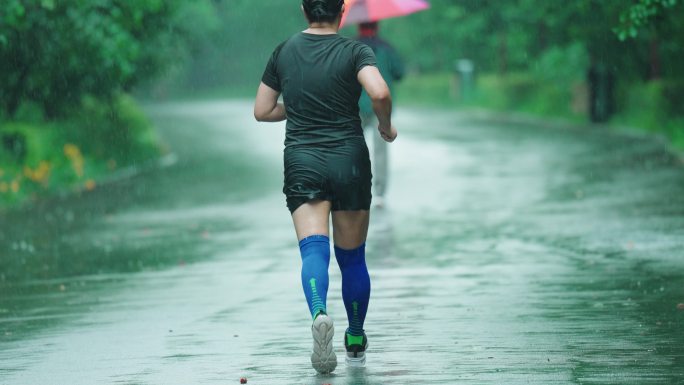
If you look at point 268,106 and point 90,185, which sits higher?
point 268,106

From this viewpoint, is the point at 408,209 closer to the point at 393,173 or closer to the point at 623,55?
the point at 393,173

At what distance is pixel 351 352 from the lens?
727cm

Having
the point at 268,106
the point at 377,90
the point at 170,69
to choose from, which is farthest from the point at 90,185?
the point at 377,90

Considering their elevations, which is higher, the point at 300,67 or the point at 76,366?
the point at 300,67

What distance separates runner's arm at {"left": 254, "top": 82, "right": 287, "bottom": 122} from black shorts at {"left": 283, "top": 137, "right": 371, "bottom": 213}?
268 mm

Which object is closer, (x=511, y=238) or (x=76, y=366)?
(x=76, y=366)

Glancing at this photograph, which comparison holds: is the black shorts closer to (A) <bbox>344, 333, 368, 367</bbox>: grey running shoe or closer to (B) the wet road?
(A) <bbox>344, 333, 368, 367</bbox>: grey running shoe

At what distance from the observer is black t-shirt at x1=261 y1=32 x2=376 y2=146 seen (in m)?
7.05

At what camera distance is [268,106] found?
730 centimetres

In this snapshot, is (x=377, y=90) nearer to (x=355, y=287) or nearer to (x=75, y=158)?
(x=355, y=287)

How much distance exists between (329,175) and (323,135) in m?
0.20

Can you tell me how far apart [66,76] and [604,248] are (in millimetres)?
11868

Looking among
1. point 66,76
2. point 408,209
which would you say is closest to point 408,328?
point 408,209

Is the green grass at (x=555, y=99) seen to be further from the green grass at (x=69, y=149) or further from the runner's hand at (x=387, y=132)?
the runner's hand at (x=387, y=132)
